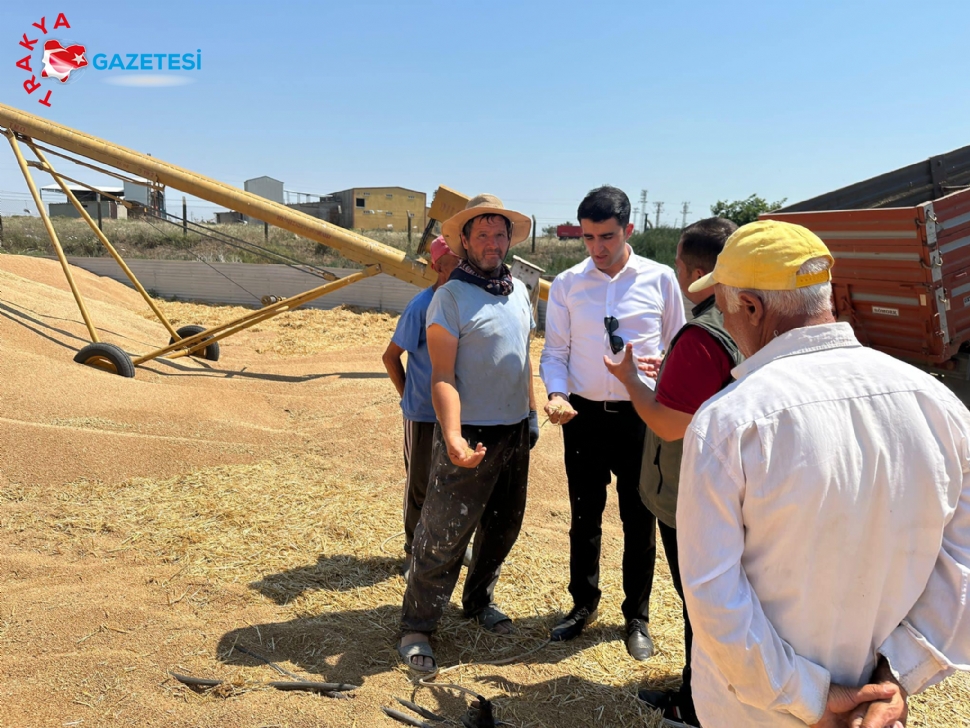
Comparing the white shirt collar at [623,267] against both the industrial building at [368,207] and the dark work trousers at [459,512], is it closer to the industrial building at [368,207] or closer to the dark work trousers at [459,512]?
the dark work trousers at [459,512]

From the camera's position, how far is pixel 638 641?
10.8ft

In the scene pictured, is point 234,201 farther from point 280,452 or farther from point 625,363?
point 625,363

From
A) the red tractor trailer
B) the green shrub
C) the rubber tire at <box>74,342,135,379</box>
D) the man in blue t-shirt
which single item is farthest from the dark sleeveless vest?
the green shrub

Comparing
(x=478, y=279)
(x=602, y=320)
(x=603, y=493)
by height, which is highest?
(x=478, y=279)

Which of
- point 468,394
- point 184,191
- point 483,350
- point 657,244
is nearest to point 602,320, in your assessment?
point 483,350

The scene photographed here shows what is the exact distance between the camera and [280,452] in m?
6.27

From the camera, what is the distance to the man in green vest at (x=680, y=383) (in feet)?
7.33

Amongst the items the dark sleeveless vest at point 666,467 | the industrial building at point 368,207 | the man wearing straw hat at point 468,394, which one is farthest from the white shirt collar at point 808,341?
the industrial building at point 368,207

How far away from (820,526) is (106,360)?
26.7ft

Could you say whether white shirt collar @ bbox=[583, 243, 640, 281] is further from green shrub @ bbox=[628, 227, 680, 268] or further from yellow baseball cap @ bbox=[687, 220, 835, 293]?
green shrub @ bbox=[628, 227, 680, 268]

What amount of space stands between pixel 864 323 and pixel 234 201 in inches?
296

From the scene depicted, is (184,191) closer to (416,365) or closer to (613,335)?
(416,365)

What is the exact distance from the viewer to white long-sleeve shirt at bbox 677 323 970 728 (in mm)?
1374

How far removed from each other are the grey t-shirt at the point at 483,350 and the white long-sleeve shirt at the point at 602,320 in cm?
25
